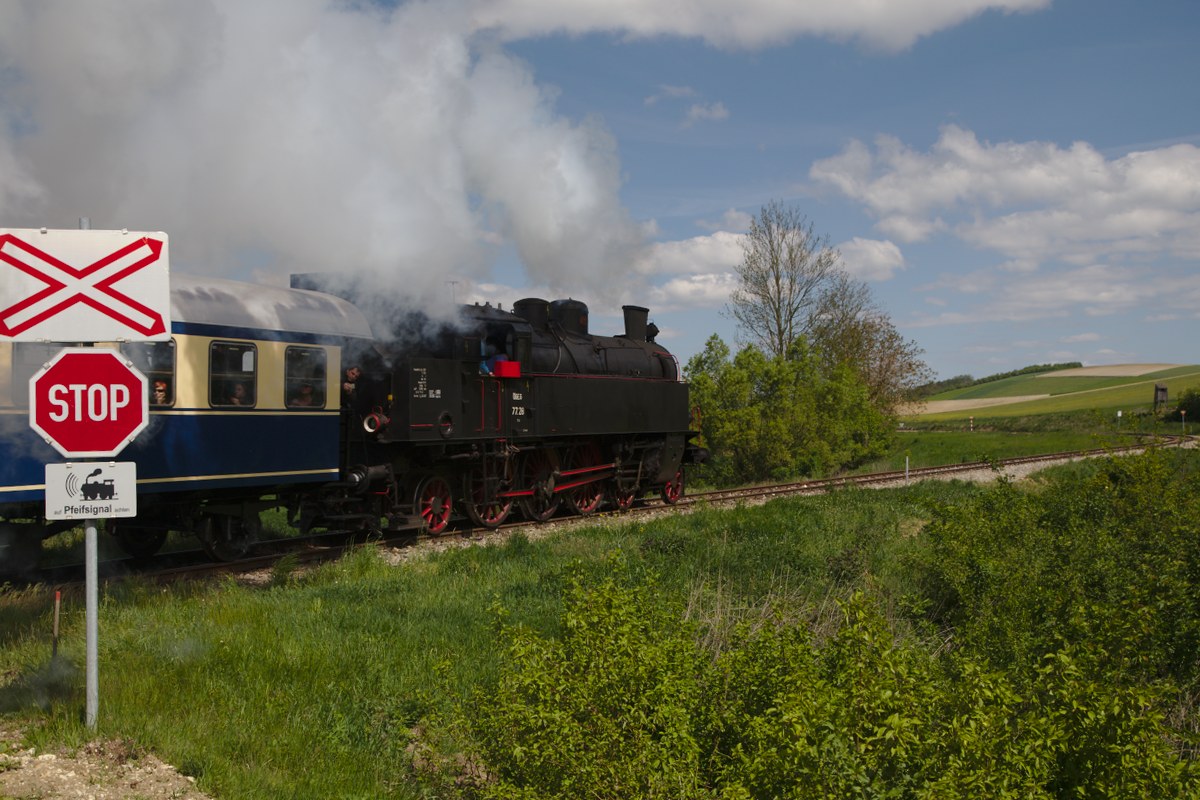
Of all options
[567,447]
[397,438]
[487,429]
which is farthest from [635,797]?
[567,447]

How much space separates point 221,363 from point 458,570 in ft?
12.0

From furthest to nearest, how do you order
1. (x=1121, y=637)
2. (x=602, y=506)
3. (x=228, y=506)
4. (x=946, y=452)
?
1. (x=946, y=452)
2. (x=602, y=506)
3. (x=228, y=506)
4. (x=1121, y=637)

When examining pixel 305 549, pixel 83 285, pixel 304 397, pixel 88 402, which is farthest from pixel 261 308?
pixel 88 402

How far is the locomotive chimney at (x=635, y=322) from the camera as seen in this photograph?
19281 mm

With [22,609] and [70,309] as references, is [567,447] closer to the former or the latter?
[22,609]

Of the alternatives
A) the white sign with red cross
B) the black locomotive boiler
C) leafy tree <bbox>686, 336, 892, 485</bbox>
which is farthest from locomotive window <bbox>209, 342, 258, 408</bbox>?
leafy tree <bbox>686, 336, 892, 485</bbox>

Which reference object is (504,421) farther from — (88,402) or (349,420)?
(88,402)

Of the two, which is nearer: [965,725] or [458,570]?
[965,725]

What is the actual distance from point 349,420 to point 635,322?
830 centimetres

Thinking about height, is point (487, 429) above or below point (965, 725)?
above

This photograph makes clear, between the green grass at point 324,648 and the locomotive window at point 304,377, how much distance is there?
6.91 feet

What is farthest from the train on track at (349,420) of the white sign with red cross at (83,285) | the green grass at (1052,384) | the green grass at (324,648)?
the green grass at (1052,384)

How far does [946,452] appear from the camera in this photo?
41.6 metres

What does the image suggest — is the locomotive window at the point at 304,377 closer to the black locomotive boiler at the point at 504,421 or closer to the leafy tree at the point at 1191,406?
the black locomotive boiler at the point at 504,421
